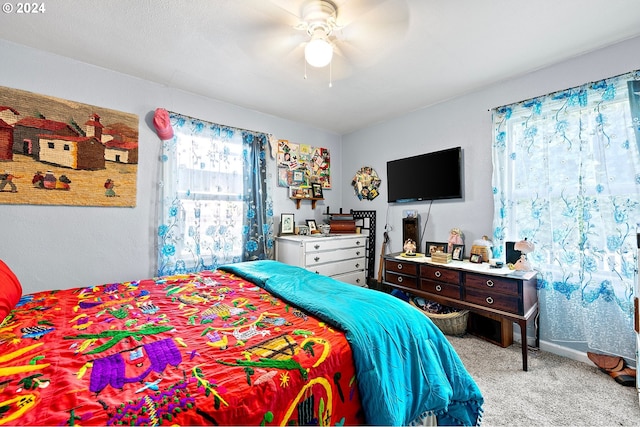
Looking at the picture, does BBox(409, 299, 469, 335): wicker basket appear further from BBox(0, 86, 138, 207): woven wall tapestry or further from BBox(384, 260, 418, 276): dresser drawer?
BBox(0, 86, 138, 207): woven wall tapestry

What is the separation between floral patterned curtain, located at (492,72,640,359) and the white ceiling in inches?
18.3

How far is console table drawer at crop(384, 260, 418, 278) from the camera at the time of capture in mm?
2738

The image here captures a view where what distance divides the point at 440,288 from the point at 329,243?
1339mm

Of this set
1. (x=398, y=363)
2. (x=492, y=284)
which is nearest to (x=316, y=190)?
(x=492, y=284)

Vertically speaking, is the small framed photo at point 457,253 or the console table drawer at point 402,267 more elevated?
→ the small framed photo at point 457,253

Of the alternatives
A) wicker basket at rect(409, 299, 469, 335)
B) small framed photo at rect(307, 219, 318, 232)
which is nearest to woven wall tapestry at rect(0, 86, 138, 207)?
small framed photo at rect(307, 219, 318, 232)

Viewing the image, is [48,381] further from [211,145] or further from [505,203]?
[505,203]

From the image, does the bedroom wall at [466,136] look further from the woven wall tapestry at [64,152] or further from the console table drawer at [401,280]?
the woven wall tapestry at [64,152]

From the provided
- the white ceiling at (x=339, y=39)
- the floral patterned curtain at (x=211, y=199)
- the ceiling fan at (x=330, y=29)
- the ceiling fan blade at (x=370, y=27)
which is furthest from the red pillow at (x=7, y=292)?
the ceiling fan blade at (x=370, y=27)

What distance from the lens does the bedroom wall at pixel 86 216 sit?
6.76 feet

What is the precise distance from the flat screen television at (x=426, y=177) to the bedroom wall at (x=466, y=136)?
1.9 inches

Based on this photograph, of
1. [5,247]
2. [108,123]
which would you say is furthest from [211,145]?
[5,247]

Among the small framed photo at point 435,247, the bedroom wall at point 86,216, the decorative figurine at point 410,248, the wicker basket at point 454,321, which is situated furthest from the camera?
the decorative figurine at point 410,248

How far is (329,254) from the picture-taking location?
3.32 m
